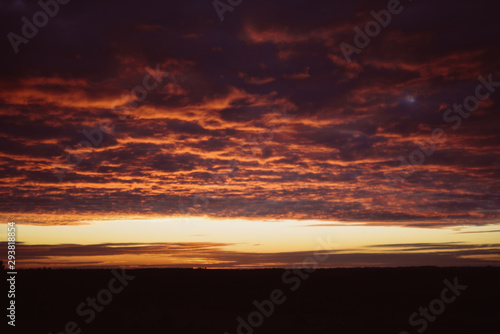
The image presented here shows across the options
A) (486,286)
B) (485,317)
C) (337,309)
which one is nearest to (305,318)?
(337,309)

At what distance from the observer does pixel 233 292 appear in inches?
1761

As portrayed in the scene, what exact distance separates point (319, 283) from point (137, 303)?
22749 millimetres

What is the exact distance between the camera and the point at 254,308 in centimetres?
3384

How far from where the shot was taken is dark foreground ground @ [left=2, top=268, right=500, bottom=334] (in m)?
26.1

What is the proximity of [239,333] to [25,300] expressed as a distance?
1927 centimetres

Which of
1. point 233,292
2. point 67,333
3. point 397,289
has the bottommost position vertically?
point 67,333

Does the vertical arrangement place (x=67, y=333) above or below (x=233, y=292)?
below

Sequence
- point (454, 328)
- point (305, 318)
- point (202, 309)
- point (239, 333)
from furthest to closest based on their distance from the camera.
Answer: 1. point (202, 309)
2. point (305, 318)
3. point (454, 328)
4. point (239, 333)

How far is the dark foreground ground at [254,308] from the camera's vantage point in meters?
26.1

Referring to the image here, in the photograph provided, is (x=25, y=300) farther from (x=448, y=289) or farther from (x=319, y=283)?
(x=448, y=289)

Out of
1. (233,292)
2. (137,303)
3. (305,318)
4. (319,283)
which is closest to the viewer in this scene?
(305,318)

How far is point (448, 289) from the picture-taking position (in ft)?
157

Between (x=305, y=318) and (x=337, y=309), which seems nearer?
(x=305, y=318)

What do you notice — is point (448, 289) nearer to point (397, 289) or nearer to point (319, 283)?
point (397, 289)
